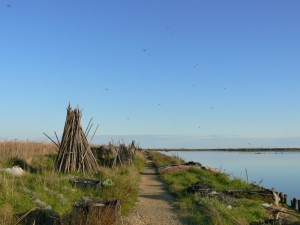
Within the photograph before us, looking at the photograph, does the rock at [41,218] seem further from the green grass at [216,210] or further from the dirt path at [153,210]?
the green grass at [216,210]

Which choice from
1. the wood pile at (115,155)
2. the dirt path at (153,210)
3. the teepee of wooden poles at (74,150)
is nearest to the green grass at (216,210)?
the dirt path at (153,210)

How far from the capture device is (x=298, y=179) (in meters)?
27.4

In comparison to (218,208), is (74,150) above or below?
above

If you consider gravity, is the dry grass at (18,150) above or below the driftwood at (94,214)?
above

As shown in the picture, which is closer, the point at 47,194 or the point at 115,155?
the point at 47,194

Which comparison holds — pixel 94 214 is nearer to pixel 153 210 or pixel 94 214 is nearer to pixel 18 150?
pixel 153 210

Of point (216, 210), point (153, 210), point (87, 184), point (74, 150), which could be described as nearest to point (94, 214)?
point (216, 210)

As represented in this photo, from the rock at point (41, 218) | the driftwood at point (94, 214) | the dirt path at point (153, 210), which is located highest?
the driftwood at point (94, 214)

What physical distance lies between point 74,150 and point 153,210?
20.1ft

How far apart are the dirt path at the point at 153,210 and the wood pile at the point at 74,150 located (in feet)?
9.32

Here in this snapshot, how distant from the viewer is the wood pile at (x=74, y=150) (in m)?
15.1

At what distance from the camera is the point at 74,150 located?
1523 cm

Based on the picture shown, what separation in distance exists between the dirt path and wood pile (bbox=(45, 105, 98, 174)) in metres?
2.84

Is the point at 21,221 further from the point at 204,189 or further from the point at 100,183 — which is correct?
the point at 204,189
